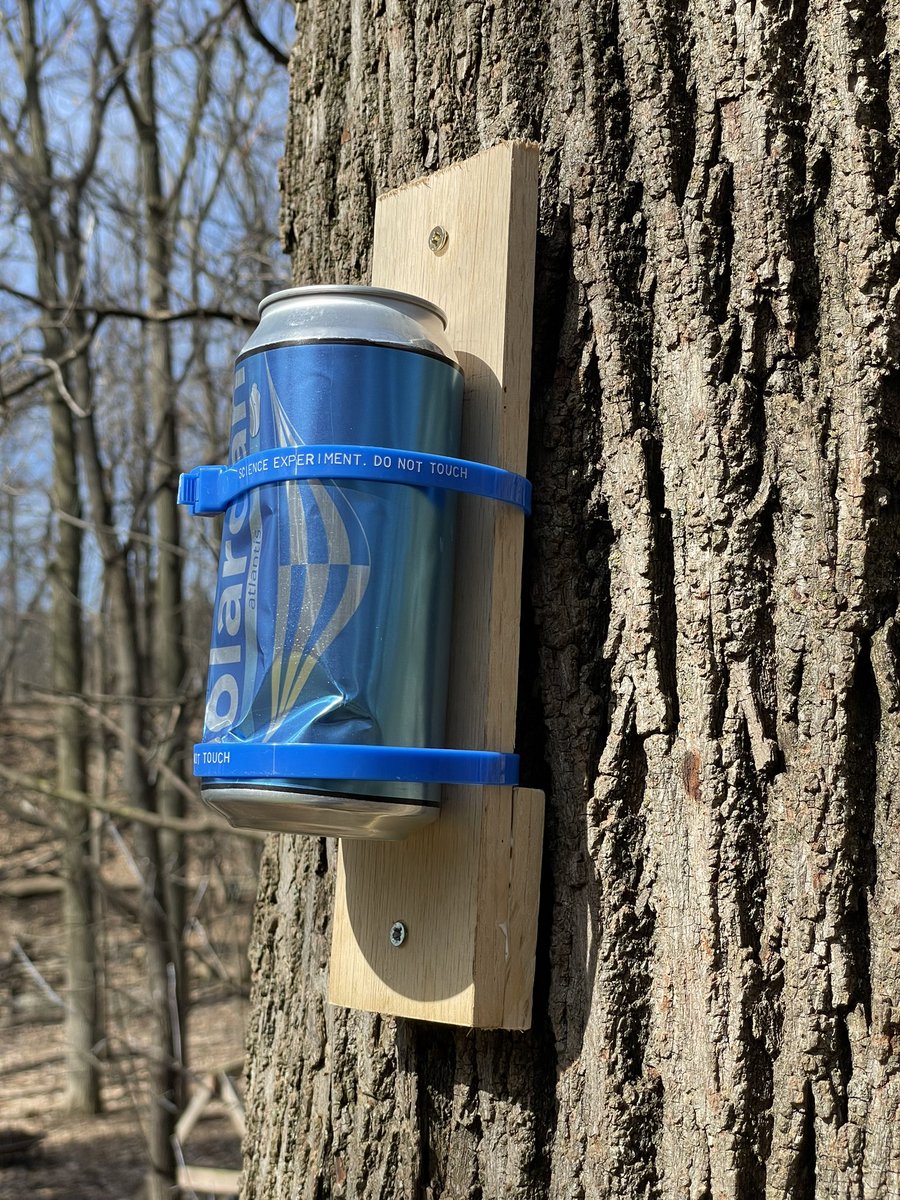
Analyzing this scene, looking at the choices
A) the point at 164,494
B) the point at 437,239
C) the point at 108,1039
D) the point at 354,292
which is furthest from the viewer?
the point at 164,494

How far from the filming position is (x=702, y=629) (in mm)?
1126

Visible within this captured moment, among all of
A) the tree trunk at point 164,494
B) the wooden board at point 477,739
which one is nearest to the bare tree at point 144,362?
the tree trunk at point 164,494

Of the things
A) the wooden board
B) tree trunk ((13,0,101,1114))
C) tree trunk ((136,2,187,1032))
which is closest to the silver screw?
the wooden board

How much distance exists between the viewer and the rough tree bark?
1.05m

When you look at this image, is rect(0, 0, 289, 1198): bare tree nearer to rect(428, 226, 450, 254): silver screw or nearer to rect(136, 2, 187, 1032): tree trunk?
rect(136, 2, 187, 1032): tree trunk

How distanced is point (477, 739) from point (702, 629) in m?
0.25

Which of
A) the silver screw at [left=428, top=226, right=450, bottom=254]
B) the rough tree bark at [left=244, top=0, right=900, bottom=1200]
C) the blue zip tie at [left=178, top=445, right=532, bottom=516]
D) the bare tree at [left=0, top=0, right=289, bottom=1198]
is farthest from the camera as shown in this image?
the bare tree at [left=0, top=0, right=289, bottom=1198]

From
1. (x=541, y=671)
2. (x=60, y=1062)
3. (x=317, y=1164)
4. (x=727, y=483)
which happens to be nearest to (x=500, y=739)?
(x=541, y=671)

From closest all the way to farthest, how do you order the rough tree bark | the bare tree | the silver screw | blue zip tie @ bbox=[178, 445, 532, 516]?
the rough tree bark
blue zip tie @ bbox=[178, 445, 532, 516]
the silver screw
the bare tree

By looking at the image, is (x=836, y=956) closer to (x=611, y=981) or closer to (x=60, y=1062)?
(x=611, y=981)

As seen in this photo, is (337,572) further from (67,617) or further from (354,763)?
(67,617)

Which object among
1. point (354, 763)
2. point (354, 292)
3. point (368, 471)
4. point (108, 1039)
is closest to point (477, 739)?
point (354, 763)

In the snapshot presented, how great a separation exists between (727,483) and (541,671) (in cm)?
28

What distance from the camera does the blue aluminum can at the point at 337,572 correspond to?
3.67 feet
